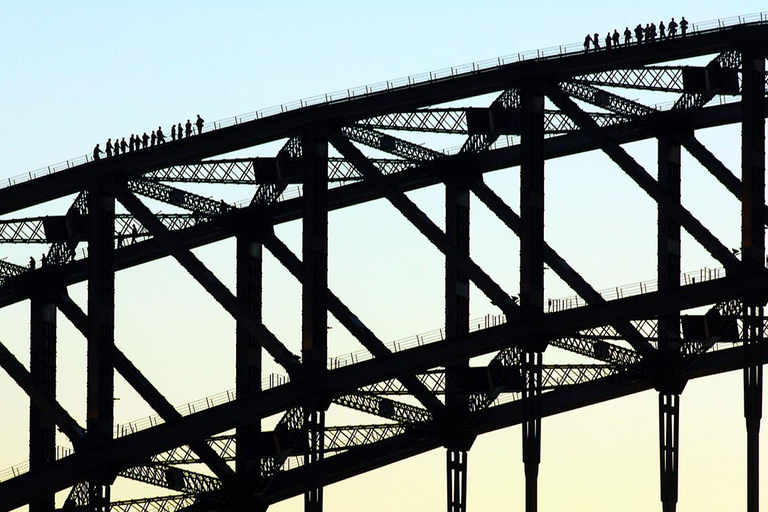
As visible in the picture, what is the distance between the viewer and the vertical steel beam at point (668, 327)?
367 feet

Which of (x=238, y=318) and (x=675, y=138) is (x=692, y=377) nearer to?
(x=675, y=138)

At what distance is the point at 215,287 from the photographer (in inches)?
4459

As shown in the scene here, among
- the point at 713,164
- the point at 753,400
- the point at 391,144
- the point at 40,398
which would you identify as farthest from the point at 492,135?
the point at 40,398

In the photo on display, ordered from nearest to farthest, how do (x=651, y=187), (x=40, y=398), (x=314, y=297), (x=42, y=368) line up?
(x=651, y=187) < (x=314, y=297) < (x=40, y=398) < (x=42, y=368)

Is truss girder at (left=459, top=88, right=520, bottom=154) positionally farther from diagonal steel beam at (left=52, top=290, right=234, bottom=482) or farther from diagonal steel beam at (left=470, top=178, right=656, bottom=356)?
diagonal steel beam at (left=52, top=290, right=234, bottom=482)

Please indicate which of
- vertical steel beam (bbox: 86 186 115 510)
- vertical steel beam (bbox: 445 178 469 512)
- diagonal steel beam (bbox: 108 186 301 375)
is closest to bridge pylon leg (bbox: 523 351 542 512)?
vertical steel beam (bbox: 445 178 469 512)

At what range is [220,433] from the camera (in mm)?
113250

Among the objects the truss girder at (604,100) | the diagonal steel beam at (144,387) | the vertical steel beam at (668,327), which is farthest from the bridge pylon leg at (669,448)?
the diagonal steel beam at (144,387)

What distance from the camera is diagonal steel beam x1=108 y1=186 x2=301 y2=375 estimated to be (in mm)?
112500

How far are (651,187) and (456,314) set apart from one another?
13.8m

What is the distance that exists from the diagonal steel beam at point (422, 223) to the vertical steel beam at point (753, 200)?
32.5 ft

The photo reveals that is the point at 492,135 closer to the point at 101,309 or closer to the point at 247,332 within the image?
the point at 247,332

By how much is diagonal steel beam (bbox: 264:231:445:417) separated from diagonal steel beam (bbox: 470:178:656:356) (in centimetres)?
770

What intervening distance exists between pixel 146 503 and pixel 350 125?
765 inches
